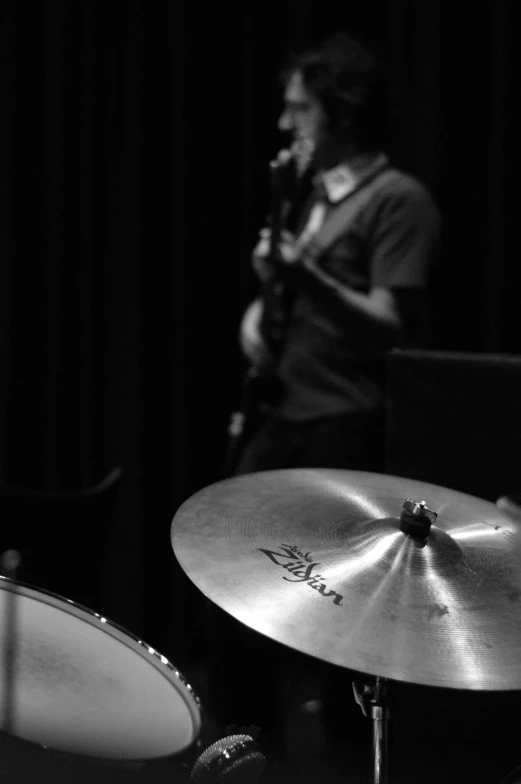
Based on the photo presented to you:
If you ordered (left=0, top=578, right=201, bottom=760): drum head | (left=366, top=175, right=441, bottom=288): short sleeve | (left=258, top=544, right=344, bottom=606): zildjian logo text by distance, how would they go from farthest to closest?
(left=366, top=175, right=441, bottom=288): short sleeve
(left=258, top=544, right=344, bottom=606): zildjian logo text
(left=0, top=578, right=201, bottom=760): drum head

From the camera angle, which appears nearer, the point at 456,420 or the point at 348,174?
the point at 456,420

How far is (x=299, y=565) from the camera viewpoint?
2.66ft

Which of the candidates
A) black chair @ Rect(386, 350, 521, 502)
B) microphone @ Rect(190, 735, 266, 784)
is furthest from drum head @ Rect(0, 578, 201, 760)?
black chair @ Rect(386, 350, 521, 502)

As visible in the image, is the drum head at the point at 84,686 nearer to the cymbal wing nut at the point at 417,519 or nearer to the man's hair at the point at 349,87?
the cymbal wing nut at the point at 417,519

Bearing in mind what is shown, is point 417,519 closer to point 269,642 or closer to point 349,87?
point 269,642

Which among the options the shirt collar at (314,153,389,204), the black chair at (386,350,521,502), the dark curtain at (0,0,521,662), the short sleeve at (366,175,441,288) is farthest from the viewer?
the dark curtain at (0,0,521,662)

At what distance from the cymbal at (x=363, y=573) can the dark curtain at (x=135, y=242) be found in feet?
5.03

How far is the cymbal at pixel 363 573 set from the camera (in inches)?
27.9

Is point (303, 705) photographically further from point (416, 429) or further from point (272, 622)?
point (272, 622)

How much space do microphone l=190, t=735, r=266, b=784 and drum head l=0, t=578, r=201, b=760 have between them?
0.12 m

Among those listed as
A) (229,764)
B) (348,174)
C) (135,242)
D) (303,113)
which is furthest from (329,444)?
(135,242)

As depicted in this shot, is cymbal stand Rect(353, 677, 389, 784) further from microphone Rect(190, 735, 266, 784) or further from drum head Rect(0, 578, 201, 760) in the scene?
drum head Rect(0, 578, 201, 760)

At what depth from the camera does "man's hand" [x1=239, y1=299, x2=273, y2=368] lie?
180 centimetres

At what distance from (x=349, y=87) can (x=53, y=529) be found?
1.17 meters
